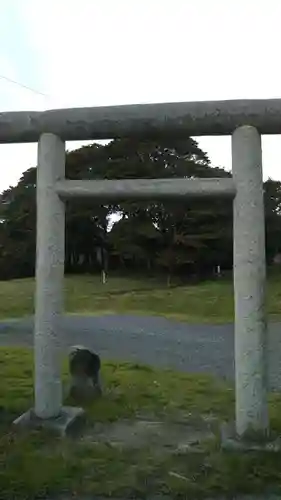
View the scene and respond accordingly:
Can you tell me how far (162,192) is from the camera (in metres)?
3.75

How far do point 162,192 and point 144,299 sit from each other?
12.8m

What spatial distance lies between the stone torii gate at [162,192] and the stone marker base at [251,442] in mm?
56

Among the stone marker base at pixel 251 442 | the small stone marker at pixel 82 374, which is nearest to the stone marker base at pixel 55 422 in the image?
→ the small stone marker at pixel 82 374

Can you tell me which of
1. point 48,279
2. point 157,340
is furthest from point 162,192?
point 157,340

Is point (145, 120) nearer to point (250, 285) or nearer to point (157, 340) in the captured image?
point (250, 285)

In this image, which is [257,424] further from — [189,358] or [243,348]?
A: [189,358]

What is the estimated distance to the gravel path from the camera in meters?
7.48

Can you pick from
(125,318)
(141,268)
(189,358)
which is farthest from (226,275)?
(189,358)

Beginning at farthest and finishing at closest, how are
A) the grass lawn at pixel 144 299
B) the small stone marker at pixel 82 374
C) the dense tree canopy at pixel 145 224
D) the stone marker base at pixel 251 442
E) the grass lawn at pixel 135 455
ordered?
the dense tree canopy at pixel 145 224 < the grass lawn at pixel 144 299 < the small stone marker at pixel 82 374 < the stone marker base at pixel 251 442 < the grass lawn at pixel 135 455

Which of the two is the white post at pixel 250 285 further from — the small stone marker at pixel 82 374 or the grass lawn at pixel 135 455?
the small stone marker at pixel 82 374

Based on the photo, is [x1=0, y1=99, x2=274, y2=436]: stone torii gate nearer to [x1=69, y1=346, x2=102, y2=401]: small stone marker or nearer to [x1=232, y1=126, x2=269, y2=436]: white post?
[x1=232, y1=126, x2=269, y2=436]: white post

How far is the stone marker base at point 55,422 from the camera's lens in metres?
3.75

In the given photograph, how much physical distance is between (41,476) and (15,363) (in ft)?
12.9

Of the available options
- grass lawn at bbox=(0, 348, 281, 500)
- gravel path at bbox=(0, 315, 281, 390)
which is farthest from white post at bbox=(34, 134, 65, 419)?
gravel path at bbox=(0, 315, 281, 390)
